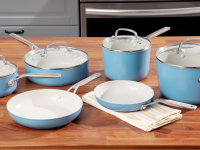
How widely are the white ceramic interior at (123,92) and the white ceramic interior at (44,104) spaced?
0.10 metres

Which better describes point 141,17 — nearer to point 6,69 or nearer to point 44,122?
point 6,69

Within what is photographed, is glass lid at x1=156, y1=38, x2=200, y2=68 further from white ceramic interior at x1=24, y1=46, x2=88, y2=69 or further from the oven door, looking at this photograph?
the oven door

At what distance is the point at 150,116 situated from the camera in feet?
2.70

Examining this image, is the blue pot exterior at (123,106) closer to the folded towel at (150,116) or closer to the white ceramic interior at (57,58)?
the folded towel at (150,116)

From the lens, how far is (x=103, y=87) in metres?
0.97

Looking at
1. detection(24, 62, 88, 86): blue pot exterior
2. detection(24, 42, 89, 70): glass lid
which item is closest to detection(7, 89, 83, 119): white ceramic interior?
detection(24, 62, 88, 86): blue pot exterior

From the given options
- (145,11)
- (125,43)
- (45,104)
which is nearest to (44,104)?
(45,104)

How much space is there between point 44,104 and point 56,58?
0.31 metres

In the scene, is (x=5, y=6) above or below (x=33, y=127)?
above

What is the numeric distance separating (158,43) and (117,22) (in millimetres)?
889

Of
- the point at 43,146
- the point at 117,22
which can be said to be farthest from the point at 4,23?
the point at 43,146

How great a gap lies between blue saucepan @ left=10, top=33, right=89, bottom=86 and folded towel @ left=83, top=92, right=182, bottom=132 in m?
0.19

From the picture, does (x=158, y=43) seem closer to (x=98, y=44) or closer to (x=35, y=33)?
(x=98, y=44)

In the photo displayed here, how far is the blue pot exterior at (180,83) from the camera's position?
844 mm
